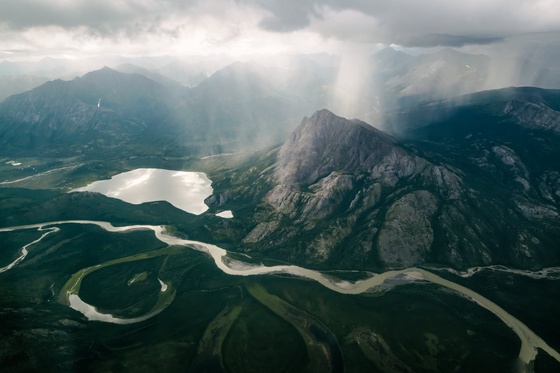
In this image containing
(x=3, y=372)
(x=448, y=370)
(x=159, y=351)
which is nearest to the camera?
(x=3, y=372)

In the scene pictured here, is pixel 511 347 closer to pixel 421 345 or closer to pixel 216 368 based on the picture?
pixel 421 345

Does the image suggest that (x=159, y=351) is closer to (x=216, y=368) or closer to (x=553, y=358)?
(x=216, y=368)

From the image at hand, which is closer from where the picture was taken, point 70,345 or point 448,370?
point 448,370

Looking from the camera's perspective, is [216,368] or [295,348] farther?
[295,348]

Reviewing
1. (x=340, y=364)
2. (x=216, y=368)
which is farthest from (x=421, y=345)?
(x=216, y=368)

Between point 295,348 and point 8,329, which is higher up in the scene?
point 8,329

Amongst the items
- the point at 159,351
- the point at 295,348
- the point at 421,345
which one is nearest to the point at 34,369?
the point at 159,351

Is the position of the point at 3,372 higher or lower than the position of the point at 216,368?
higher

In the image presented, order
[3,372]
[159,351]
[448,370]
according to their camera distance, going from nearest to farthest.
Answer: [3,372] < [448,370] < [159,351]

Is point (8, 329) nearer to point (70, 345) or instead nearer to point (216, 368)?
point (70, 345)
